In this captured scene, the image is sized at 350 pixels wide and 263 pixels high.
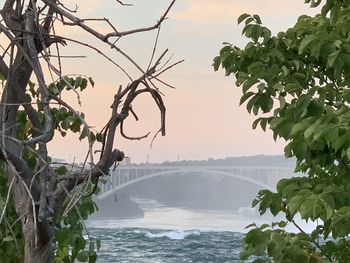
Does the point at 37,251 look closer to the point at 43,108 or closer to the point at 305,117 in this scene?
the point at 43,108

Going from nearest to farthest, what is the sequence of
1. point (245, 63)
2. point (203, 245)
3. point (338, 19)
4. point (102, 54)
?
1. point (102, 54)
2. point (338, 19)
3. point (245, 63)
4. point (203, 245)

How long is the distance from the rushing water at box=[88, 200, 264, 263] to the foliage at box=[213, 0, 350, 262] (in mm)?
9404

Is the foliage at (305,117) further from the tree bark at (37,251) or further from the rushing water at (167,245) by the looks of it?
the rushing water at (167,245)

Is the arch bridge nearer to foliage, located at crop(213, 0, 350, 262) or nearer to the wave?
the wave

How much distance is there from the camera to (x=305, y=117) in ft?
7.54

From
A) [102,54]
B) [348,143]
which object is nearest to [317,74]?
[348,143]

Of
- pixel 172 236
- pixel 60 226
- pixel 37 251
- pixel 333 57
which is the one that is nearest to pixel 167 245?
pixel 172 236

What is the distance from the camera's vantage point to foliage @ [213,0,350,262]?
6.91 feet

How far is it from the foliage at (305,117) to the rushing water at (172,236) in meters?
9.40

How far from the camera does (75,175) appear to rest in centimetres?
182

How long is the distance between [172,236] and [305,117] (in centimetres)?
1639

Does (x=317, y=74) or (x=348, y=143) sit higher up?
(x=317, y=74)

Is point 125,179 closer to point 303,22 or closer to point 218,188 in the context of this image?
point 303,22

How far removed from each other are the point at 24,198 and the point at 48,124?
436 millimetres
